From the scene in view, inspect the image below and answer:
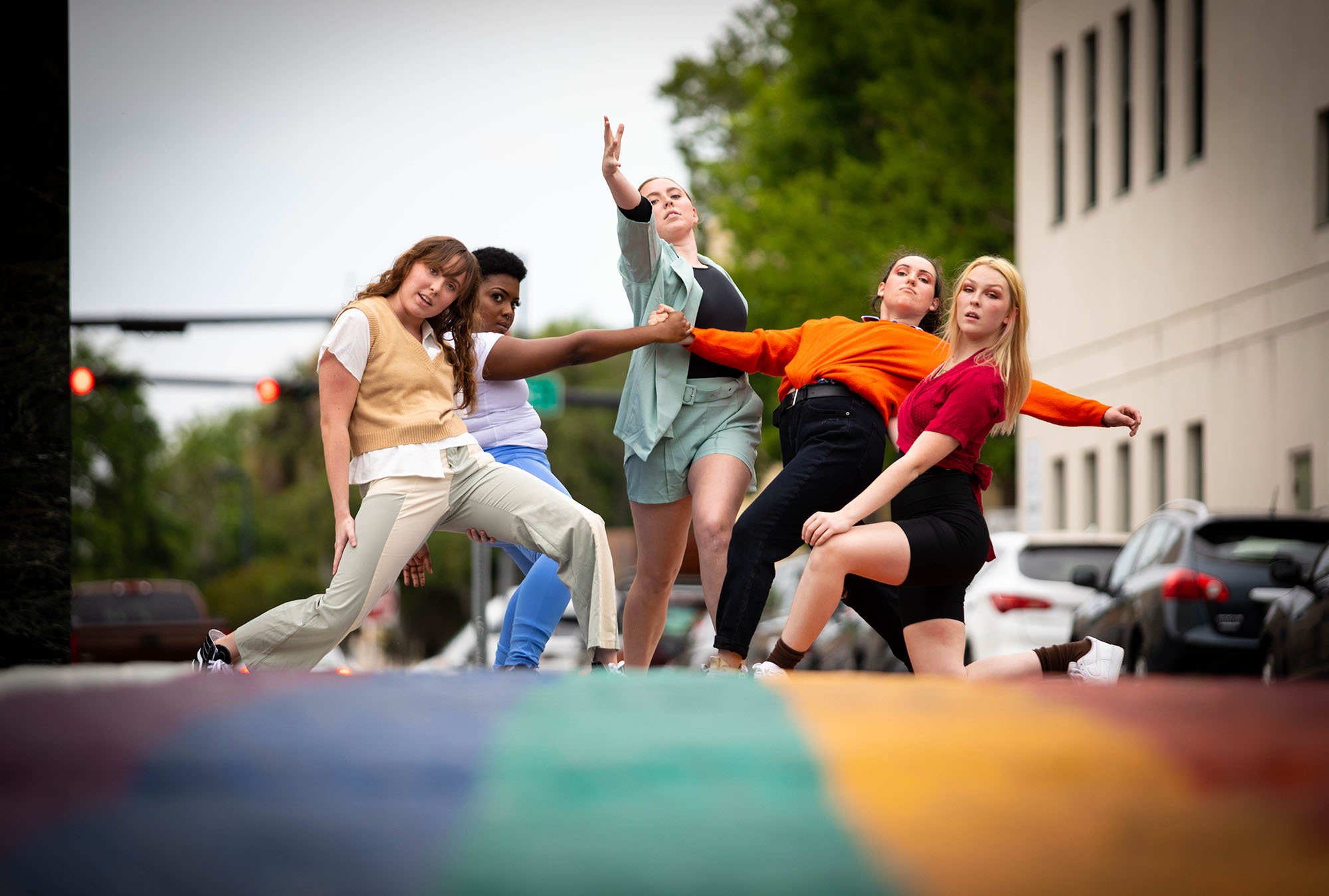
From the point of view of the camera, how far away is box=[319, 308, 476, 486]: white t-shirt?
212 inches

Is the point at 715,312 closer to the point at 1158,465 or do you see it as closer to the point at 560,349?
the point at 560,349

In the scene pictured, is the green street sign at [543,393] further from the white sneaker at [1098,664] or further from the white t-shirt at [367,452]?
the white sneaker at [1098,664]

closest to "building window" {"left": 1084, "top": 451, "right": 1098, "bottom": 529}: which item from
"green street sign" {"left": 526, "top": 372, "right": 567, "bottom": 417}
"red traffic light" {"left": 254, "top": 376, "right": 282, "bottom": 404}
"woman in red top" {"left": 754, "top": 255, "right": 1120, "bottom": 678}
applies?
"red traffic light" {"left": 254, "top": 376, "right": 282, "bottom": 404}

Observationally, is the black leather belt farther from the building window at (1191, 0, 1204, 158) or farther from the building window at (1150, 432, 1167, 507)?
the building window at (1150, 432, 1167, 507)

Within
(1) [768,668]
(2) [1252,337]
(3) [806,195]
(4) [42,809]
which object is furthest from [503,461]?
(3) [806,195]

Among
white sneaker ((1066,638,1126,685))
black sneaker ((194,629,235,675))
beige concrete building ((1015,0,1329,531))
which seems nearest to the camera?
black sneaker ((194,629,235,675))

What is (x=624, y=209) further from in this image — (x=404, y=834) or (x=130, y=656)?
(x=130, y=656)

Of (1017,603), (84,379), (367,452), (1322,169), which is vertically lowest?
(1017,603)

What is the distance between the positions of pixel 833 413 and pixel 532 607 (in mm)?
1458

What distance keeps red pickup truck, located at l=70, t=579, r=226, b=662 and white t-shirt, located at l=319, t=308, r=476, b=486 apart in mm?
17848

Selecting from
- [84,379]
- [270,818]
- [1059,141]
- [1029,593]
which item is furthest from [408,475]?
[1059,141]

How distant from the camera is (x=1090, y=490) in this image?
2950cm

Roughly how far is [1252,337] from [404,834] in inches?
870

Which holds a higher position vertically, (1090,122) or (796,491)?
(1090,122)
